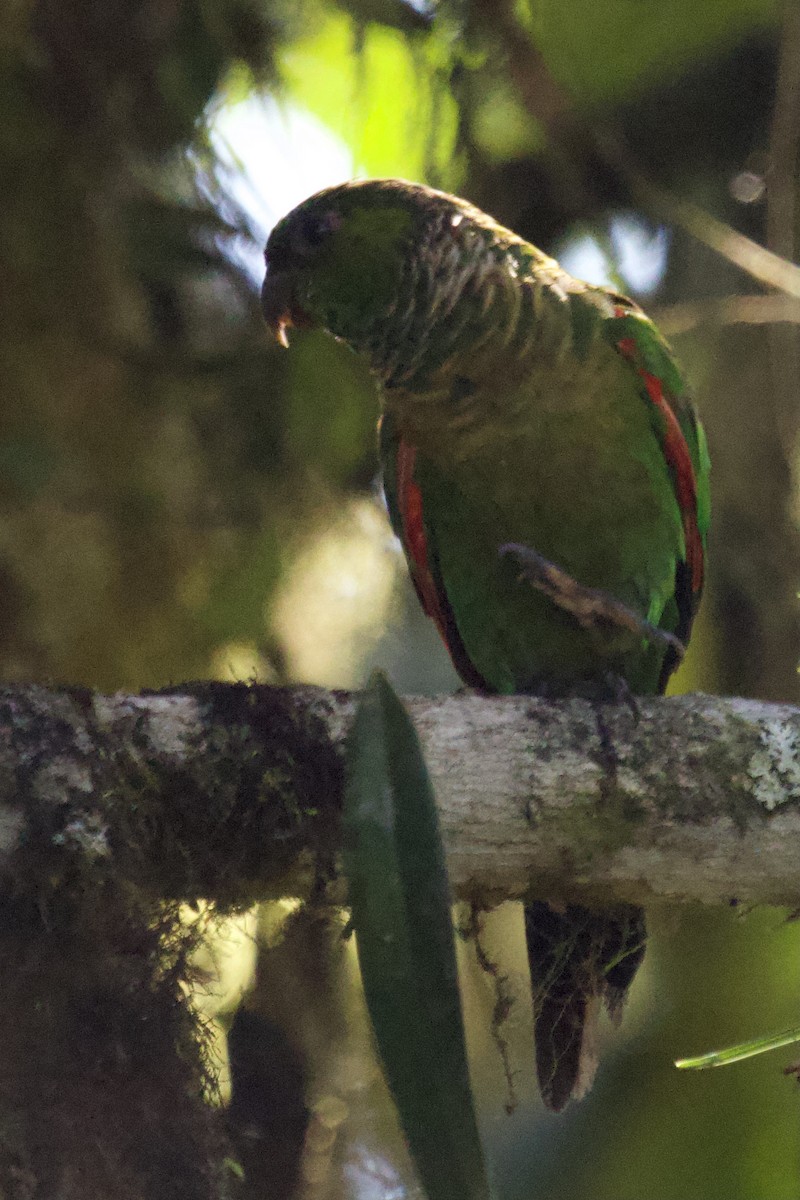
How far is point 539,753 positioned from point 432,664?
225 cm

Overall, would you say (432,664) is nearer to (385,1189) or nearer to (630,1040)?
(630,1040)

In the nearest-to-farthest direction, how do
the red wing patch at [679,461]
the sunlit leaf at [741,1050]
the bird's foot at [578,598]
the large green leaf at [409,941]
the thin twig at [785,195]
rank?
the large green leaf at [409,941] < the sunlit leaf at [741,1050] < the bird's foot at [578,598] < the red wing patch at [679,461] < the thin twig at [785,195]

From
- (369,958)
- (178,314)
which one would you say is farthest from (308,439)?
(369,958)

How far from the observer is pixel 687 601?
152 inches

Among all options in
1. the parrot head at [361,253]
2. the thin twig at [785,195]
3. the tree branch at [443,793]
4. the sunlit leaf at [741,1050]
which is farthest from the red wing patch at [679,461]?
the sunlit leaf at [741,1050]

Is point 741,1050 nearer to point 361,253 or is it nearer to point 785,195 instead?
point 361,253

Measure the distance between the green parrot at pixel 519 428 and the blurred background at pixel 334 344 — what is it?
0.78 m

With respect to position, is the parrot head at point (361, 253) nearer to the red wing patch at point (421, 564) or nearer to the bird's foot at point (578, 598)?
the red wing patch at point (421, 564)

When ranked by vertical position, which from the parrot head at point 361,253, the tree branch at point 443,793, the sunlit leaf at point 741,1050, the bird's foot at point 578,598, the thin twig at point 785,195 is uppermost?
the thin twig at point 785,195

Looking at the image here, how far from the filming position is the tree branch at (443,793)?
7.25 ft

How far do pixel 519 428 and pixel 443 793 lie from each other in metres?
1.30

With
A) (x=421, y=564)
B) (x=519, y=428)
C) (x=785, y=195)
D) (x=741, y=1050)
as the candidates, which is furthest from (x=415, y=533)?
(x=741, y=1050)

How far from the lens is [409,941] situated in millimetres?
1776

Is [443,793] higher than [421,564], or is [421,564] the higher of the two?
[421,564]
